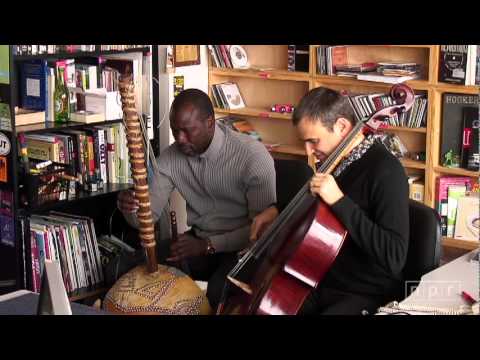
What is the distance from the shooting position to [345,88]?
4.71 m

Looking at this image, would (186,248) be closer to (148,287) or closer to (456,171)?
(148,287)

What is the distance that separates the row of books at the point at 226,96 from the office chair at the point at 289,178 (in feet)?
6.08

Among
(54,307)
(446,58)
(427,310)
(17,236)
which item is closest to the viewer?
(54,307)

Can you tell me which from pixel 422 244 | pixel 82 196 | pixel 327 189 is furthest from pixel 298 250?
pixel 82 196

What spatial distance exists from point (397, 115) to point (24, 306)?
304 cm

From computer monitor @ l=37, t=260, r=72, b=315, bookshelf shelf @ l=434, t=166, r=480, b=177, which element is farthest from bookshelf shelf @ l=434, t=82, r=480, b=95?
computer monitor @ l=37, t=260, r=72, b=315

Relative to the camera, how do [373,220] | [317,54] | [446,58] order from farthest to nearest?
[317,54] < [446,58] < [373,220]

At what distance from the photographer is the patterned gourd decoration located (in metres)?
2.43

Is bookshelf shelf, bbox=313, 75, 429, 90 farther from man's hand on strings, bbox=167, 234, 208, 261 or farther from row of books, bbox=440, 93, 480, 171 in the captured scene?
man's hand on strings, bbox=167, 234, 208, 261

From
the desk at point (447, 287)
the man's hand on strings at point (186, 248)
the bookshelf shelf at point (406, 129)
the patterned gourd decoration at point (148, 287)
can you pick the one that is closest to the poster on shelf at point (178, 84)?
the bookshelf shelf at point (406, 129)
